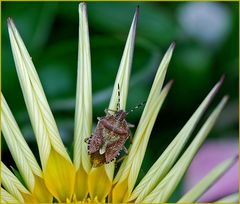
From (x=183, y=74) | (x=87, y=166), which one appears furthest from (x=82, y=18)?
(x=183, y=74)

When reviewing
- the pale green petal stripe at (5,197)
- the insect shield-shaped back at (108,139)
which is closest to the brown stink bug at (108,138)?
the insect shield-shaped back at (108,139)

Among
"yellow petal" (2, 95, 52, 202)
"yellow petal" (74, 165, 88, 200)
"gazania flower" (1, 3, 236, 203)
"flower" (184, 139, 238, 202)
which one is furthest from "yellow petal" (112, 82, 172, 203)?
"flower" (184, 139, 238, 202)

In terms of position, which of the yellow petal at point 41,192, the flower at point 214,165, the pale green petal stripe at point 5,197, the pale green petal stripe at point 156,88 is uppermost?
the pale green petal stripe at point 156,88

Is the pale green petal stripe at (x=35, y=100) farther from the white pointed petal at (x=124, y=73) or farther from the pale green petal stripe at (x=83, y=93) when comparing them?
the white pointed petal at (x=124, y=73)

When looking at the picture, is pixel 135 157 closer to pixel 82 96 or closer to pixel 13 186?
pixel 82 96

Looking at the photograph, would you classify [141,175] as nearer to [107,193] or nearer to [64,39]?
[107,193]

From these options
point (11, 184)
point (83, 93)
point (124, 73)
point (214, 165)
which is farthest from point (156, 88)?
point (214, 165)
